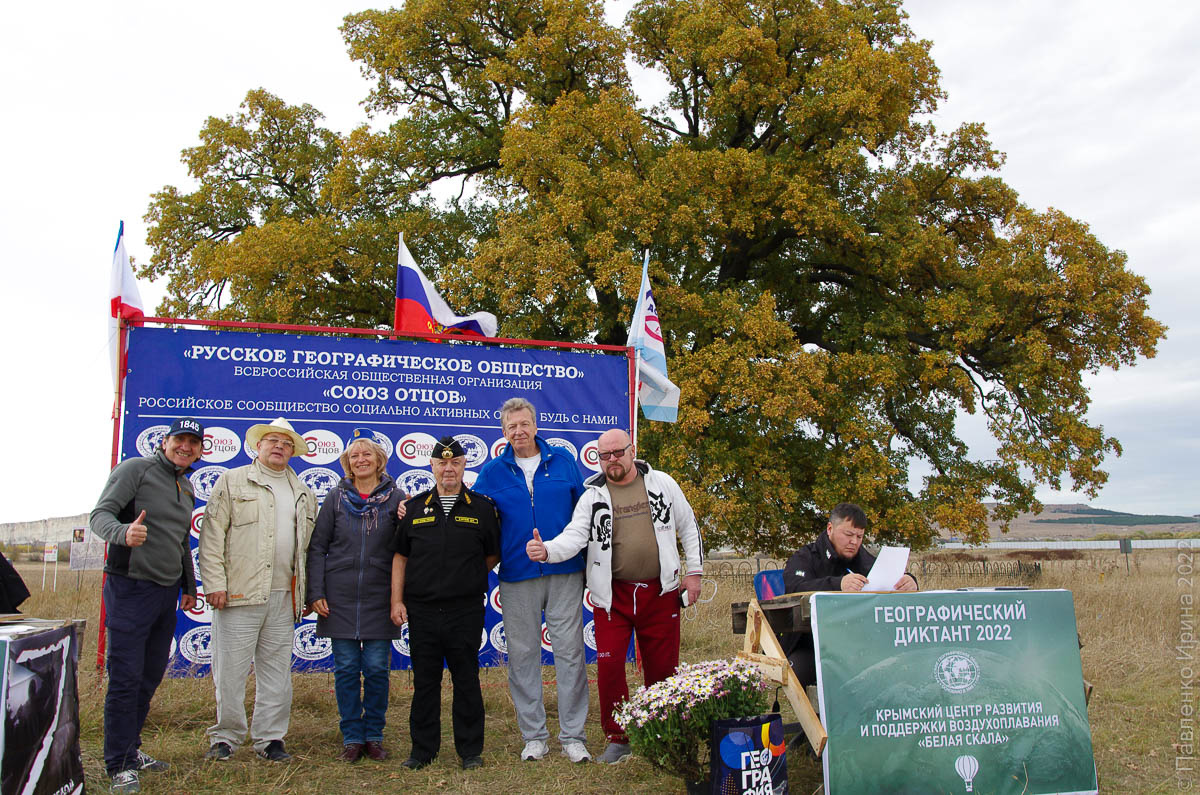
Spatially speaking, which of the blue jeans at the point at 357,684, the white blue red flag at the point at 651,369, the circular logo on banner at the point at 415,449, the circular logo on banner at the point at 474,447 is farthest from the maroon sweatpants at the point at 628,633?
the white blue red flag at the point at 651,369

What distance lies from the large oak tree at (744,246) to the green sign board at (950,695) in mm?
7745

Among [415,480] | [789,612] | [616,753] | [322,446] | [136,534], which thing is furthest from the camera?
[415,480]

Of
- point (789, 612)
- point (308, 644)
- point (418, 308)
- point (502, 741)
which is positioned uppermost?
point (418, 308)

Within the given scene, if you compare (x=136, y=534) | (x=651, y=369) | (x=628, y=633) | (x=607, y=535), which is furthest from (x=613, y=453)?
(x=651, y=369)

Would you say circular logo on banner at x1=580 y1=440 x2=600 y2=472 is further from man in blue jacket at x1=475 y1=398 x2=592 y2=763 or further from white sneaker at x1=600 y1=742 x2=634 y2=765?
white sneaker at x1=600 y1=742 x2=634 y2=765

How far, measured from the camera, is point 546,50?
49.0ft

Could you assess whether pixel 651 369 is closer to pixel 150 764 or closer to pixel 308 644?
pixel 308 644

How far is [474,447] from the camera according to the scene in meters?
7.17

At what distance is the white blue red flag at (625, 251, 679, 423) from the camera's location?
7746 mm

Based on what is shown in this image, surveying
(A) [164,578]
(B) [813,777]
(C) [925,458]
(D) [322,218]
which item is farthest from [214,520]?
(C) [925,458]

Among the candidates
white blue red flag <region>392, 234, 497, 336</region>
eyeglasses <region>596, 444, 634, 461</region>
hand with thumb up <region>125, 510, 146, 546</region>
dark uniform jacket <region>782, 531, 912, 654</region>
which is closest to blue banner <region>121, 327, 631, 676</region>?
white blue red flag <region>392, 234, 497, 336</region>

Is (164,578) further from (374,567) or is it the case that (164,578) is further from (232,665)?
(374,567)

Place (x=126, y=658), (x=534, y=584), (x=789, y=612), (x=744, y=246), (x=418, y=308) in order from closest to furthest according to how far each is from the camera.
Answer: (x=126, y=658), (x=789, y=612), (x=534, y=584), (x=418, y=308), (x=744, y=246)

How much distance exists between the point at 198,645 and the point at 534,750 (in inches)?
124
